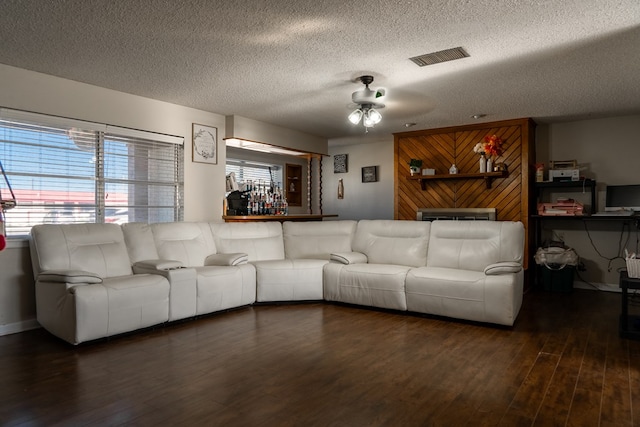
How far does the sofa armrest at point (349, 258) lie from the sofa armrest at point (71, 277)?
8.44 ft

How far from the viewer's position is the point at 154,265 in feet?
13.0

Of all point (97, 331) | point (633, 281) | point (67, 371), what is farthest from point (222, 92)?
point (633, 281)

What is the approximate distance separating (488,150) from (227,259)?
4.02 meters

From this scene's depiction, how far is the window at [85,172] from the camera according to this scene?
386cm

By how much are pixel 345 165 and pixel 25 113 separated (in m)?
5.91

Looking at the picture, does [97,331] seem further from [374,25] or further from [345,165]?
[345,165]

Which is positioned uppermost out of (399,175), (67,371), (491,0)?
(491,0)

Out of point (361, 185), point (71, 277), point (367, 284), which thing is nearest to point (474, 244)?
point (367, 284)

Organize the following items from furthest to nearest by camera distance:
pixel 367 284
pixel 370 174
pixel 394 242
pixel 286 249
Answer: pixel 370 174 < pixel 286 249 < pixel 394 242 < pixel 367 284

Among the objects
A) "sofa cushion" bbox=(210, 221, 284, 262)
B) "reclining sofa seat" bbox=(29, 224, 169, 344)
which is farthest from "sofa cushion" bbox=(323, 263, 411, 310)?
"reclining sofa seat" bbox=(29, 224, 169, 344)

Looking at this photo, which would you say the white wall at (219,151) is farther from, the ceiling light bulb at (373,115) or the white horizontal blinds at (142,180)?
the ceiling light bulb at (373,115)

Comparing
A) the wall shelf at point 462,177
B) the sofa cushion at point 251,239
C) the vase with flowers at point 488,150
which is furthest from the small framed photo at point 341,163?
the sofa cushion at point 251,239

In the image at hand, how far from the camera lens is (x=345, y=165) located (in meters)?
8.73

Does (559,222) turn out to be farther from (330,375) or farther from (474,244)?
(330,375)
